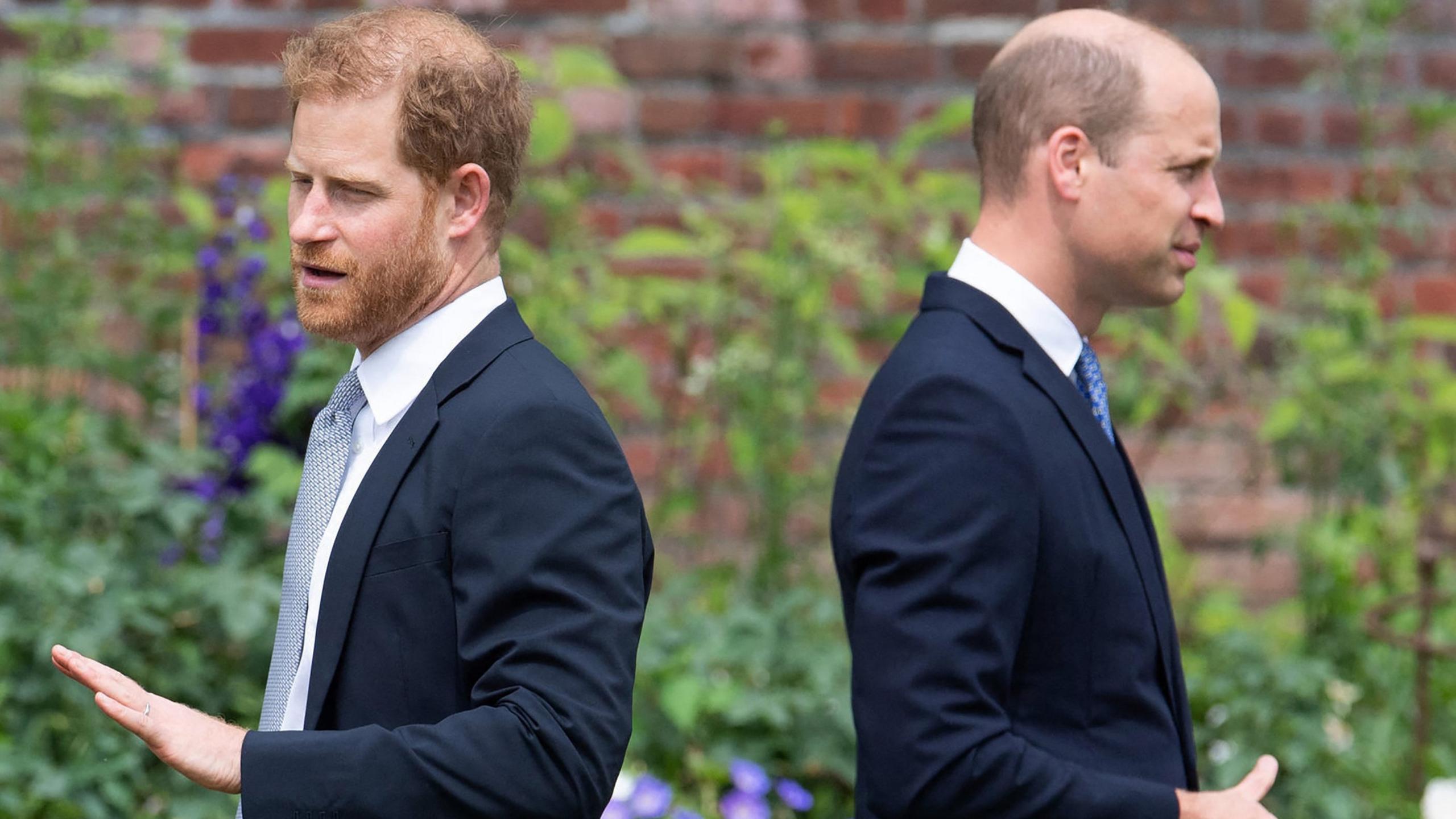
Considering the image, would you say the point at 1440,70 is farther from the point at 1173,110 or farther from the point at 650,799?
the point at 650,799

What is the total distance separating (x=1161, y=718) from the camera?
77.8 inches

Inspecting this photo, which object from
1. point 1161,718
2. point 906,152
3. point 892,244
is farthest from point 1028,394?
point 892,244

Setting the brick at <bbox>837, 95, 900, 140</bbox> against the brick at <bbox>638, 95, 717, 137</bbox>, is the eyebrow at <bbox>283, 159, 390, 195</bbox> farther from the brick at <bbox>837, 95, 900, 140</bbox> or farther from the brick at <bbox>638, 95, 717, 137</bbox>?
the brick at <bbox>837, 95, 900, 140</bbox>

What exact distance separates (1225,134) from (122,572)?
9.26 ft

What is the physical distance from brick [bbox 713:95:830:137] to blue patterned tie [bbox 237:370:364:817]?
7.76 feet

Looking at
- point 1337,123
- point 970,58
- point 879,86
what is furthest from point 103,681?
point 1337,123

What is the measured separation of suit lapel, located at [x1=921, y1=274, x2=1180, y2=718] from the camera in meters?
1.98

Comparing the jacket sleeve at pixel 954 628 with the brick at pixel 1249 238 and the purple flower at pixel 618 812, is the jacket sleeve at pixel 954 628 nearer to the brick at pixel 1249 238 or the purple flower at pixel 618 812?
the purple flower at pixel 618 812

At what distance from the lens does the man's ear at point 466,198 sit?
1.69 meters

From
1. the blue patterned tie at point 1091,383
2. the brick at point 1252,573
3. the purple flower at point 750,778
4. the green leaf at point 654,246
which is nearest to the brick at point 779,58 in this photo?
the green leaf at point 654,246

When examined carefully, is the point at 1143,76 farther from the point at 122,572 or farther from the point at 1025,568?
the point at 122,572

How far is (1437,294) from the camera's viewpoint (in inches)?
165

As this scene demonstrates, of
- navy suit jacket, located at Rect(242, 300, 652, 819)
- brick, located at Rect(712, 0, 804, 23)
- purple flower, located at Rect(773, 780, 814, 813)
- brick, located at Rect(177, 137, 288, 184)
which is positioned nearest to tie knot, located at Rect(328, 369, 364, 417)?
navy suit jacket, located at Rect(242, 300, 652, 819)

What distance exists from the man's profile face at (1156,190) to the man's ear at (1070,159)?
0.01 m
